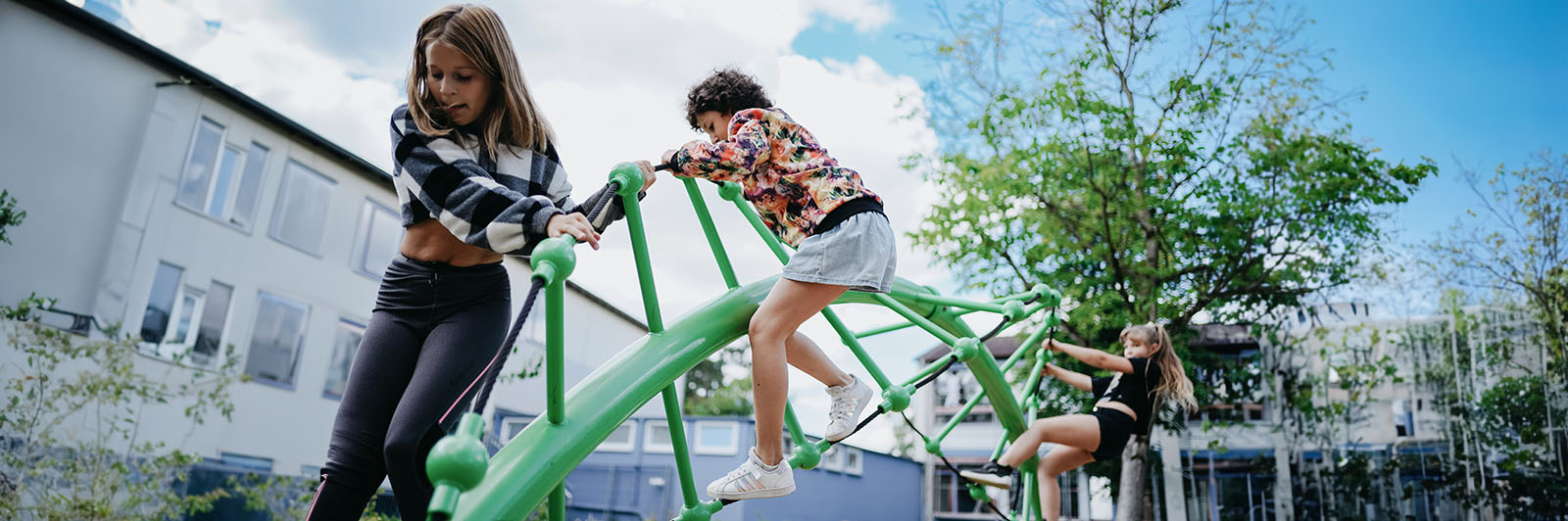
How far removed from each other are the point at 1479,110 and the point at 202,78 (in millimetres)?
13994

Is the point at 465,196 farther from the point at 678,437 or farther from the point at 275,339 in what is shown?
the point at 275,339

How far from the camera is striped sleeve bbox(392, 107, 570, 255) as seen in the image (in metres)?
1.45

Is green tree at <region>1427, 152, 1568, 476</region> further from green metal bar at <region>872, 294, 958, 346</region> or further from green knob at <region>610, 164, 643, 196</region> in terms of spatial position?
green knob at <region>610, 164, 643, 196</region>

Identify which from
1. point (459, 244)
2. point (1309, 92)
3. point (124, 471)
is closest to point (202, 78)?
point (124, 471)

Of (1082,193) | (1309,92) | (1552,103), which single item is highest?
(1552,103)

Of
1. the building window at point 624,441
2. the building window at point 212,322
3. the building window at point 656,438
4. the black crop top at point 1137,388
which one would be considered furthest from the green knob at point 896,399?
the building window at point 624,441

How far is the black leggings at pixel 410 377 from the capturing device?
1.41 m

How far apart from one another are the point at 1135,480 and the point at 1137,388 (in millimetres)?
4924

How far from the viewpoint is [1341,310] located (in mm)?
9852

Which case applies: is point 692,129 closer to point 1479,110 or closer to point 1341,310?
point 1341,310

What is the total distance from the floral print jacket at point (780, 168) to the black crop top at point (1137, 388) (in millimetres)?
2505

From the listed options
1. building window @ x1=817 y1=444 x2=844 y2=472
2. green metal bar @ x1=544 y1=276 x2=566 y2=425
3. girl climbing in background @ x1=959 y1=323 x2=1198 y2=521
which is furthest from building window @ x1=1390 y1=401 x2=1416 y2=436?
green metal bar @ x1=544 y1=276 x2=566 y2=425

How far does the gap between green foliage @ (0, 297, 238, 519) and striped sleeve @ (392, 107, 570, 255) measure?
487 centimetres

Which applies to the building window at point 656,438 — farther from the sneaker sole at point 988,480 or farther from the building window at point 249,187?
the sneaker sole at point 988,480
